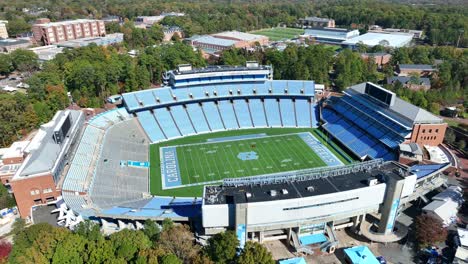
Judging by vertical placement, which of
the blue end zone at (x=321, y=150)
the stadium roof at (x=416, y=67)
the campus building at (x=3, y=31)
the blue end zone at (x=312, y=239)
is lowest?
the blue end zone at (x=321, y=150)

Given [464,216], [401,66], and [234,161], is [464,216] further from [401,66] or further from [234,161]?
[401,66]

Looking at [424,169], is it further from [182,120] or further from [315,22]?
[315,22]

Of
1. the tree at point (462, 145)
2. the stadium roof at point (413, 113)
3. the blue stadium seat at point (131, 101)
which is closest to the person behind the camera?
the stadium roof at point (413, 113)

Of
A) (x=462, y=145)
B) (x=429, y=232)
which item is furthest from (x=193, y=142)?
(x=462, y=145)

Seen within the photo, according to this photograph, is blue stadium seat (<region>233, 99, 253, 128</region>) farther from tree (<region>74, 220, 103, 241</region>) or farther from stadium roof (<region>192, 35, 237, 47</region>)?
stadium roof (<region>192, 35, 237, 47</region>)

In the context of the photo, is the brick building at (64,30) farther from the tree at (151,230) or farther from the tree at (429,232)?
the tree at (429,232)

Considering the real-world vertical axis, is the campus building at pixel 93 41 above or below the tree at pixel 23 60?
above

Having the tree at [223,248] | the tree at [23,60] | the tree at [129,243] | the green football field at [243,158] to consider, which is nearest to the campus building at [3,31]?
the tree at [23,60]
